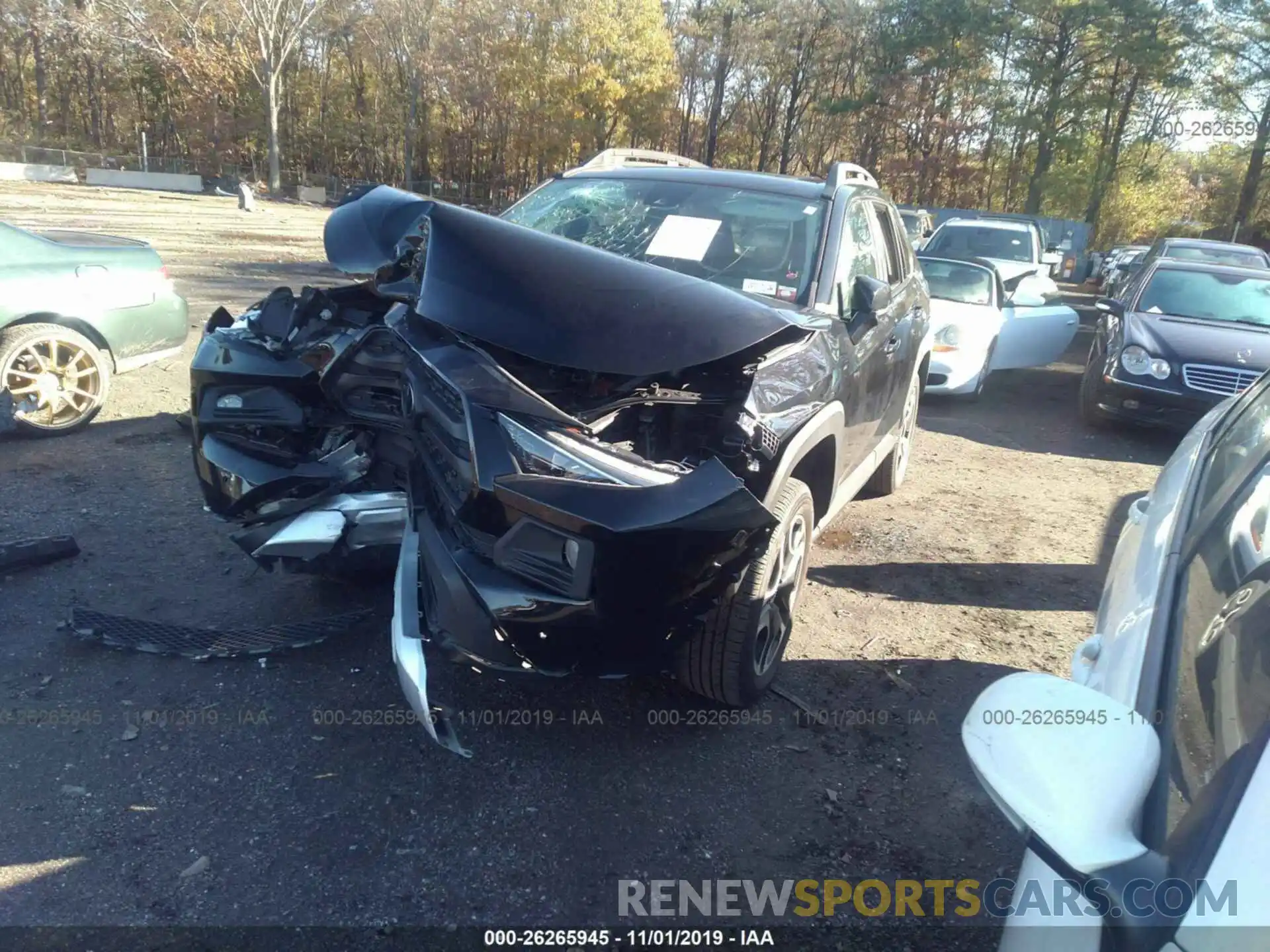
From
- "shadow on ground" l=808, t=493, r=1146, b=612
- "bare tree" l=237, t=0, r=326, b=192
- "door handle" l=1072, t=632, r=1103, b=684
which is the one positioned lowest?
"shadow on ground" l=808, t=493, r=1146, b=612

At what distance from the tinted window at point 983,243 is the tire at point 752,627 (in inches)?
492

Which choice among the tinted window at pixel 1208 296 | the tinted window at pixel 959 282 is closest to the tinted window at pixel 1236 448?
the tinted window at pixel 959 282

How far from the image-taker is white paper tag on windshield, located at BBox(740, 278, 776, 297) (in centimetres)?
384

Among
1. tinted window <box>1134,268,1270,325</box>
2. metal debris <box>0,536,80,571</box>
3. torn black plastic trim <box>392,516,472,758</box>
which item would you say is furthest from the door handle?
tinted window <box>1134,268,1270,325</box>

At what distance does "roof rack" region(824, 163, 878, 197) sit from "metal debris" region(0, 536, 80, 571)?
4039 mm

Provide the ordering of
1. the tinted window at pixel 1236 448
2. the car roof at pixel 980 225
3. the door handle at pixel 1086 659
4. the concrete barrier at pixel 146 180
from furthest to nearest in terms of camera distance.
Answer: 1. the concrete barrier at pixel 146 180
2. the car roof at pixel 980 225
3. the tinted window at pixel 1236 448
4. the door handle at pixel 1086 659

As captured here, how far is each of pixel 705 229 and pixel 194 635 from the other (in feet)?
9.40

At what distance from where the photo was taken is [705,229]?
13.5 feet

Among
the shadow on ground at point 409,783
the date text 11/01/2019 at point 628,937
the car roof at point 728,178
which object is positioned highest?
the car roof at point 728,178

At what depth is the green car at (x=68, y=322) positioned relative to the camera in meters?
5.71

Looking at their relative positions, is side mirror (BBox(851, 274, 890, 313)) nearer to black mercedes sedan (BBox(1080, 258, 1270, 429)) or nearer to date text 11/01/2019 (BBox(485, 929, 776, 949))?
date text 11/01/2019 (BBox(485, 929, 776, 949))

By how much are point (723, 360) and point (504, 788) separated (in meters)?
1.59

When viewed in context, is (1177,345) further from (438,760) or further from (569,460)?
(438,760)

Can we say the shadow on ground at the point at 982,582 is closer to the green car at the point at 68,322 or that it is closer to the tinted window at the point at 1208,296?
the tinted window at the point at 1208,296
